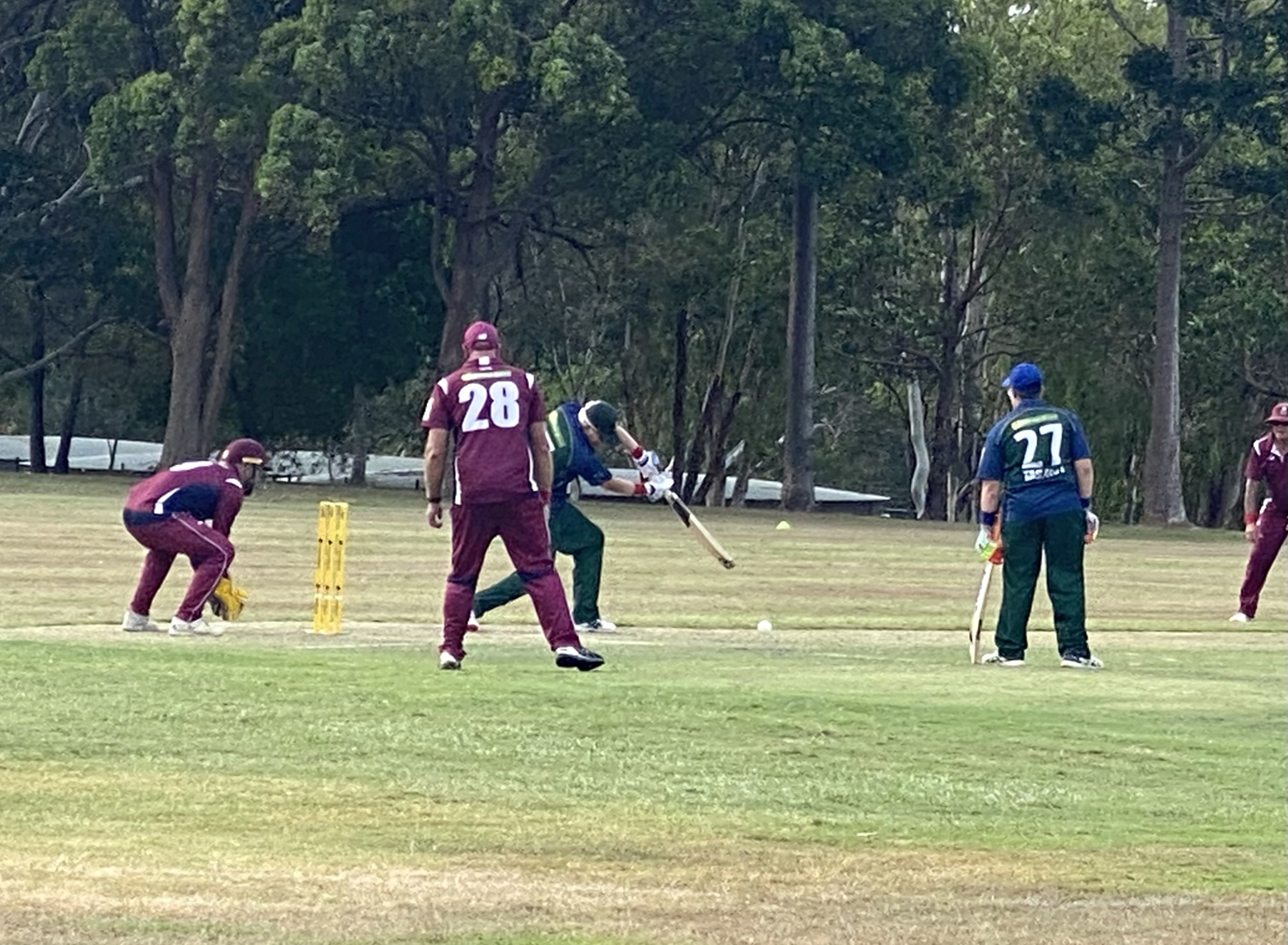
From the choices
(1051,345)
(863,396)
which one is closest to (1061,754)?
(1051,345)

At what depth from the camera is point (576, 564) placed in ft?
64.2

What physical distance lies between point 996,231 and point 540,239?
1196cm

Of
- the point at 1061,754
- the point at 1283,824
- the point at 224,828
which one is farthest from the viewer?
the point at 1061,754

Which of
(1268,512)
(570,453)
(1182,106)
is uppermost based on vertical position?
(1182,106)

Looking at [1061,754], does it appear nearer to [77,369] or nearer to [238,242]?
[238,242]

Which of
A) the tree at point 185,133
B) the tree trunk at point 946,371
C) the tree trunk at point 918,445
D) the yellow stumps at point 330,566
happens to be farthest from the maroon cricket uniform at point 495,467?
the tree trunk at point 918,445

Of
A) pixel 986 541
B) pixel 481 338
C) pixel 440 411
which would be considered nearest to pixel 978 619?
pixel 986 541

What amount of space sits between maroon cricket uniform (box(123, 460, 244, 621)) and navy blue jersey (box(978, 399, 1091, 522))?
5.19 meters

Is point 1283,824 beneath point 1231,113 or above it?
beneath

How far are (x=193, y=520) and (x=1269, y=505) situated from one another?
33.5ft

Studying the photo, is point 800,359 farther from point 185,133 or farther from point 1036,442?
point 1036,442

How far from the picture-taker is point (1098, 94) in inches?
2515

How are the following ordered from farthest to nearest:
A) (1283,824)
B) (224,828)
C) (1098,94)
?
(1098,94), (1283,824), (224,828)

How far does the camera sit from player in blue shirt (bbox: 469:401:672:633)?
1872 cm
